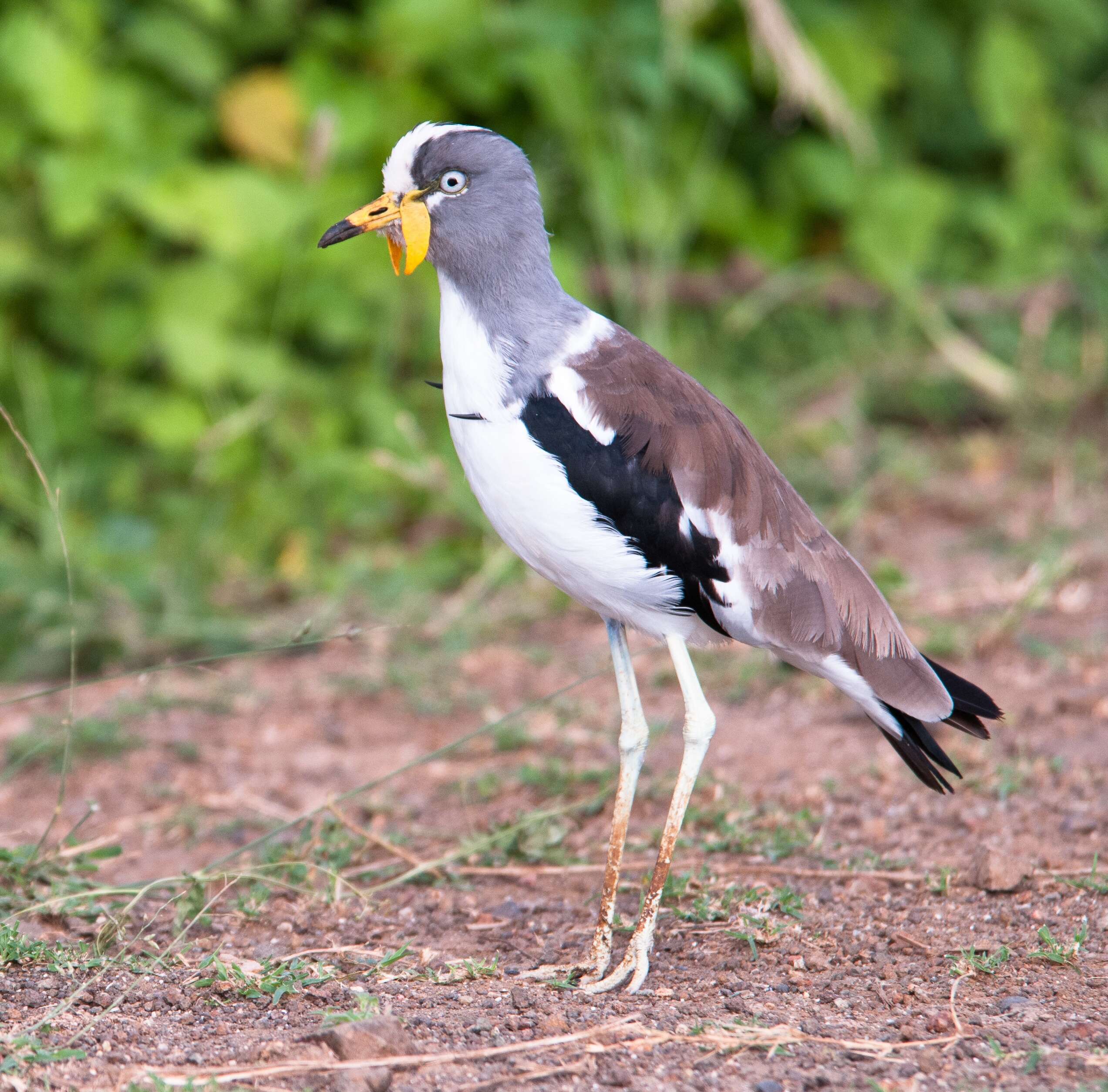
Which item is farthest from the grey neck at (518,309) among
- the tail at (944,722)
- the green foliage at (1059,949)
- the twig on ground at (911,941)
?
the green foliage at (1059,949)

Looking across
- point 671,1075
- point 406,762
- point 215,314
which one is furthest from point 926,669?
point 215,314

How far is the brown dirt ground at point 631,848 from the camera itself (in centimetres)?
241

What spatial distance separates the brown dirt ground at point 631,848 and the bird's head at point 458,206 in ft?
4.88

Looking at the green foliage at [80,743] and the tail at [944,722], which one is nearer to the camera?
the tail at [944,722]

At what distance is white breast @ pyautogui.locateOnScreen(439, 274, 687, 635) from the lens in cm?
275

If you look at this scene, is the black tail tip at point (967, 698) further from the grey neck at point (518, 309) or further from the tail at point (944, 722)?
the grey neck at point (518, 309)

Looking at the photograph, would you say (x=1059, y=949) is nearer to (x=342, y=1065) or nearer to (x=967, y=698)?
(x=967, y=698)

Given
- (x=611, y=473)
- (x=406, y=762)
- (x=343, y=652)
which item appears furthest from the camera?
(x=343, y=652)

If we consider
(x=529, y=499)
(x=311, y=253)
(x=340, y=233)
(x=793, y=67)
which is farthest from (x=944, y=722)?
(x=311, y=253)

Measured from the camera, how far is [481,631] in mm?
5062

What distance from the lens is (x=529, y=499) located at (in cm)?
275

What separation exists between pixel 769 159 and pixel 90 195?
11.6ft

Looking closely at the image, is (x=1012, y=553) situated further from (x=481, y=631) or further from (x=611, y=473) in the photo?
(x=611, y=473)

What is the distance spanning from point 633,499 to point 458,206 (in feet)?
2.47
